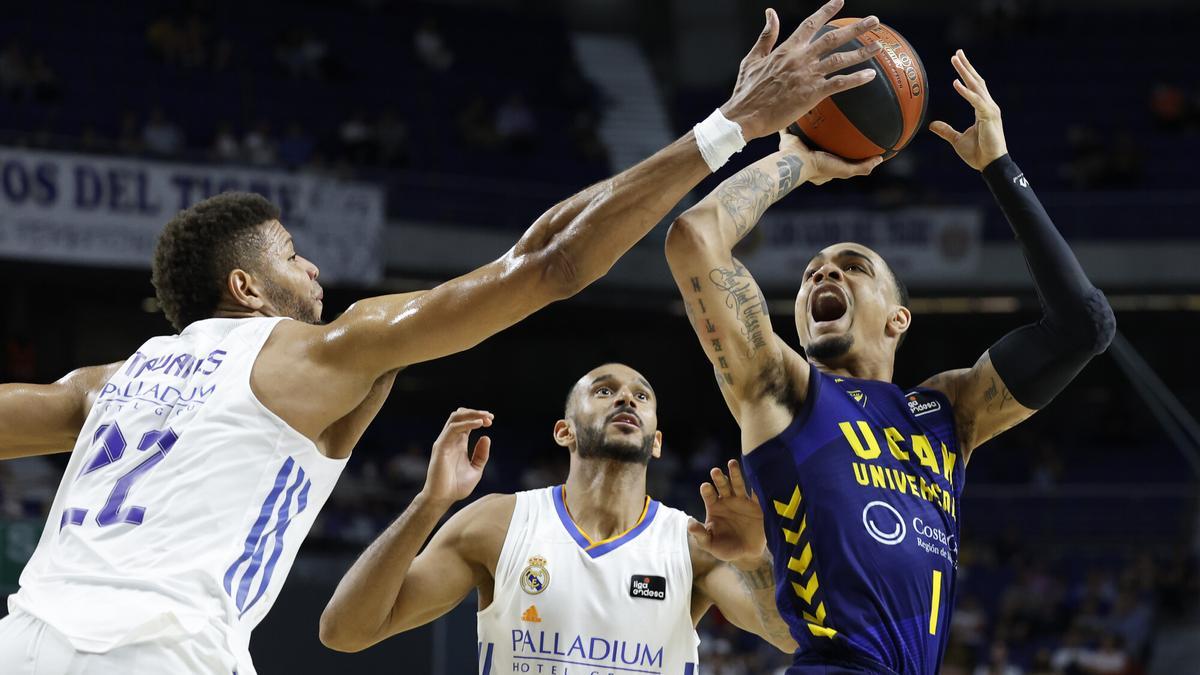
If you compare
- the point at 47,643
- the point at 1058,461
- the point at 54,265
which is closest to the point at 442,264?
the point at 54,265

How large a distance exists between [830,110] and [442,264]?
50.6 ft

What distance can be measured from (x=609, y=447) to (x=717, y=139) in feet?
8.28

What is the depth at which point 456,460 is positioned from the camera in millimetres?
3990

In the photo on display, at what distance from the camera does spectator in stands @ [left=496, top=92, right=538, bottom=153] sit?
70.9 feet

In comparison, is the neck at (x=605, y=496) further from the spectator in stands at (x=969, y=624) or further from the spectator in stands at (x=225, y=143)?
the spectator in stands at (x=225, y=143)

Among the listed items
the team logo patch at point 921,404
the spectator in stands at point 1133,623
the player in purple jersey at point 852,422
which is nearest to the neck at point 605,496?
the player in purple jersey at point 852,422

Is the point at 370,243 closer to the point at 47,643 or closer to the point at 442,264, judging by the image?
the point at 442,264

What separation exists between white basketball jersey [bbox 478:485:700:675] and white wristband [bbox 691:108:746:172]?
97.2 inches

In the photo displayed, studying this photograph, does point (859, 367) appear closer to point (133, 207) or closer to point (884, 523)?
point (884, 523)

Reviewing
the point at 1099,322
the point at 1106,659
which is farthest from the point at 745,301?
the point at 1106,659

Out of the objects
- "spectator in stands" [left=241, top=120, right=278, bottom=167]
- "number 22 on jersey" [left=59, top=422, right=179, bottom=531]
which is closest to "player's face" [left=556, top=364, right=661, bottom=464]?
"number 22 on jersey" [left=59, top=422, right=179, bottom=531]

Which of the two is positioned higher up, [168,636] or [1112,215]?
[1112,215]

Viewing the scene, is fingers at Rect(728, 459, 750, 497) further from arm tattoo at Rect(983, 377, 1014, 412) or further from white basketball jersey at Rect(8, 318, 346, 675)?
white basketball jersey at Rect(8, 318, 346, 675)

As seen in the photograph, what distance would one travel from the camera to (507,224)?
19766 millimetres
